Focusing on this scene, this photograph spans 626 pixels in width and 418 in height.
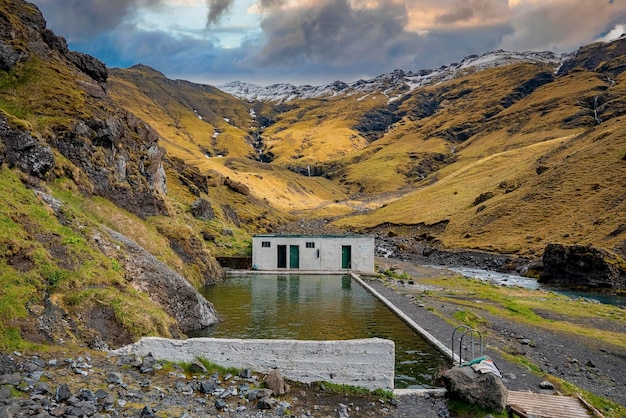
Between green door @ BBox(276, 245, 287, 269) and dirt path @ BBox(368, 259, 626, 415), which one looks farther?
green door @ BBox(276, 245, 287, 269)

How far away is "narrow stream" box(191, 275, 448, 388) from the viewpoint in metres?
23.8

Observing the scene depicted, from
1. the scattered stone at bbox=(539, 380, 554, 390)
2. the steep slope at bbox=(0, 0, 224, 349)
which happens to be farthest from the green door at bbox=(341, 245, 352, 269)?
the scattered stone at bbox=(539, 380, 554, 390)

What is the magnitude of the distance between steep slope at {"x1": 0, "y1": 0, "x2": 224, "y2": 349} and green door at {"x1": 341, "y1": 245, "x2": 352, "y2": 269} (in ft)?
50.5

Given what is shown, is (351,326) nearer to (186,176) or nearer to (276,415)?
(276,415)

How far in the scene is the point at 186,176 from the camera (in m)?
86.3

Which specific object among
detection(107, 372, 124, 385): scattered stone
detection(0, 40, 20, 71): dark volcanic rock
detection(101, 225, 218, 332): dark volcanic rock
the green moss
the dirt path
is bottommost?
the dirt path

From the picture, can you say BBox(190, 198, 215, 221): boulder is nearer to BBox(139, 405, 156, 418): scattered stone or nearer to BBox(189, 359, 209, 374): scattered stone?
BBox(189, 359, 209, 374): scattered stone

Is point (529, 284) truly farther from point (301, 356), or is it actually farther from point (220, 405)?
point (220, 405)

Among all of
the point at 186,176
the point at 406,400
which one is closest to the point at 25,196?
the point at 406,400

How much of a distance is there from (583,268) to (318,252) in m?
35.4

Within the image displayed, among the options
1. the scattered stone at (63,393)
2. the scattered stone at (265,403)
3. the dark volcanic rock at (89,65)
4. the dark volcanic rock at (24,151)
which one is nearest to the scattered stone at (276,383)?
the scattered stone at (265,403)

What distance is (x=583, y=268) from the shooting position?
5953 cm

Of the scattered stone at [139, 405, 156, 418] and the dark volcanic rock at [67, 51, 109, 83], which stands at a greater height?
the dark volcanic rock at [67, 51, 109, 83]

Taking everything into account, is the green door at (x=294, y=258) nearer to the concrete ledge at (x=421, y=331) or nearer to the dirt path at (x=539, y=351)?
the concrete ledge at (x=421, y=331)
